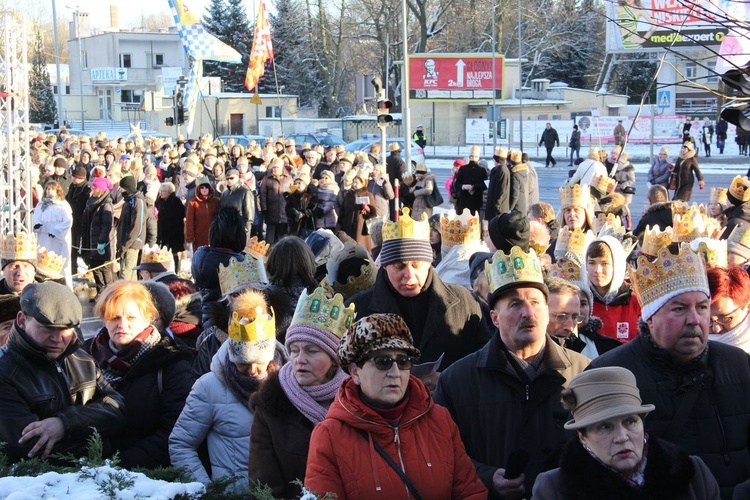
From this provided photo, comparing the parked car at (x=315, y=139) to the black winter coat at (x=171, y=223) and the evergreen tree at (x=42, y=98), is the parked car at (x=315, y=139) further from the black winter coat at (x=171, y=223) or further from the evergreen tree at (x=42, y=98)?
the evergreen tree at (x=42, y=98)

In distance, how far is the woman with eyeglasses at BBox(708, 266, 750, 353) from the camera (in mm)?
4980

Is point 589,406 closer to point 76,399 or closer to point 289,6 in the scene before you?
point 76,399

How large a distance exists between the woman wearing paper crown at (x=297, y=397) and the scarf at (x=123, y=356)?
1.06 m

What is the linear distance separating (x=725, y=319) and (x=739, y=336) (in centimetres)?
10

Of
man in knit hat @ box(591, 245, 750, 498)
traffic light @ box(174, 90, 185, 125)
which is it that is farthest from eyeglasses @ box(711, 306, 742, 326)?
traffic light @ box(174, 90, 185, 125)

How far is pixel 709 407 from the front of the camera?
396 centimetres

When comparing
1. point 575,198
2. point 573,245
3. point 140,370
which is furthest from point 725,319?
point 575,198

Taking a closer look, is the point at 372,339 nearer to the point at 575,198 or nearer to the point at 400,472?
the point at 400,472

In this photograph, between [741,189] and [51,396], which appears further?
[741,189]

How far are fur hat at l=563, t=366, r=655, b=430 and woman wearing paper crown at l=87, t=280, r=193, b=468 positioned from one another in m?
2.42

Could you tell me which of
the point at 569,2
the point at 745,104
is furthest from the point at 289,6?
the point at 745,104

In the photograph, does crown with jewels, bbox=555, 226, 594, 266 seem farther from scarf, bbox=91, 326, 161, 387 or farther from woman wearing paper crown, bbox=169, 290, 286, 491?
scarf, bbox=91, 326, 161, 387

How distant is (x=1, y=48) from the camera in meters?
13.8

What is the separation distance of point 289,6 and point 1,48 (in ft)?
203
